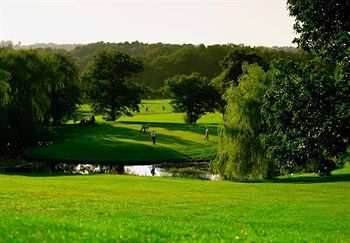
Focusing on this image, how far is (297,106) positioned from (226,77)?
72936 millimetres

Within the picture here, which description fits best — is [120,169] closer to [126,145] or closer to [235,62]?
[126,145]

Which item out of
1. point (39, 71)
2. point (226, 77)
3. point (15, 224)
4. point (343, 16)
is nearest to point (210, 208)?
point (343, 16)

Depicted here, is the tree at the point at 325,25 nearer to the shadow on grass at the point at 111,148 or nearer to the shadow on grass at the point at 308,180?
the shadow on grass at the point at 308,180

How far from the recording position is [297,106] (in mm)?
28969

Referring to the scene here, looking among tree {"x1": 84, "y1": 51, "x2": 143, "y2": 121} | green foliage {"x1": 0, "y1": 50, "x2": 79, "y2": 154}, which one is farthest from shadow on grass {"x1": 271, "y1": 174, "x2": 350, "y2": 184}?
tree {"x1": 84, "y1": 51, "x2": 143, "y2": 121}

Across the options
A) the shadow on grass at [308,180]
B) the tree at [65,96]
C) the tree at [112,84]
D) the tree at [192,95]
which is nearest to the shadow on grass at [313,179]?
the shadow on grass at [308,180]

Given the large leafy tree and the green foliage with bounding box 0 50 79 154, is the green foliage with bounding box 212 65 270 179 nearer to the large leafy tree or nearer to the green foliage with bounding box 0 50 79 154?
the green foliage with bounding box 0 50 79 154

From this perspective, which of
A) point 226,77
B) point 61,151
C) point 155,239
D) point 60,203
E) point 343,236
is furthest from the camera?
point 226,77

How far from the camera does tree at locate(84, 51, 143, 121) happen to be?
105m

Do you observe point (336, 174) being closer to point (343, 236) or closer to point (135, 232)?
point (343, 236)

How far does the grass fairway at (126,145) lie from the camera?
71.3m

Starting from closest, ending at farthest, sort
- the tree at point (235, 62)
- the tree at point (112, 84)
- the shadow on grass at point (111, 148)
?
the shadow on grass at point (111, 148)
the tree at point (235, 62)
the tree at point (112, 84)

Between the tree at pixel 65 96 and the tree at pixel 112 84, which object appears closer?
the tree at pixel 65 96

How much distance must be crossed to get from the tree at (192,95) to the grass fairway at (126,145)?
12.0 meters
